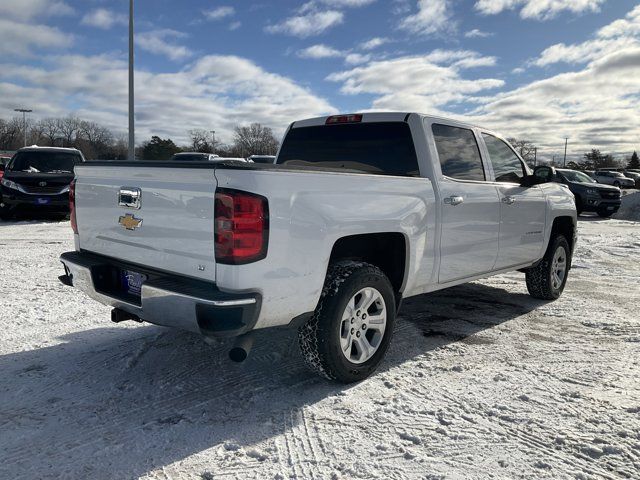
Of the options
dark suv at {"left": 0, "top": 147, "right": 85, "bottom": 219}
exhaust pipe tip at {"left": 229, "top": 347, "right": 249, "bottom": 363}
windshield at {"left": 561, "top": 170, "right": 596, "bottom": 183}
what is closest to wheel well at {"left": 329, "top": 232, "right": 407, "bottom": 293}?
exhaust pipe tip at {"left": 229, "top": 347, "right": 249, "bottom": 363}

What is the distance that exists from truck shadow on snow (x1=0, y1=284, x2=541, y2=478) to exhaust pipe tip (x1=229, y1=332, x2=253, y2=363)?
0.40 m

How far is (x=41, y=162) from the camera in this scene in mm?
13711

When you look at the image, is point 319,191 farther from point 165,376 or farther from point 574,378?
point 574,378

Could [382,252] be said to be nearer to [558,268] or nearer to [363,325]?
[363,325]

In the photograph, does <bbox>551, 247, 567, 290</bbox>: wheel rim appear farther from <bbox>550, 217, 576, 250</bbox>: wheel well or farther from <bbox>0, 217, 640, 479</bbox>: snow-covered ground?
<bbox>0, 217, 640, 479</bbox>: snow-covered ground

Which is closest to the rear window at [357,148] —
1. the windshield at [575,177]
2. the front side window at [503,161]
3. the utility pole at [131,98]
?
the front side window at [503,161]

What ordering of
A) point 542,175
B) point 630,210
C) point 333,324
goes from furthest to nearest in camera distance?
point 630,210
point 542,175
point 333,324

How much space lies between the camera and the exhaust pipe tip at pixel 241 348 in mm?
2968

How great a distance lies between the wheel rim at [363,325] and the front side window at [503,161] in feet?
6.99

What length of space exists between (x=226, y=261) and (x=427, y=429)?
1482 mm

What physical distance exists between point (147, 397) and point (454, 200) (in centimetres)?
271

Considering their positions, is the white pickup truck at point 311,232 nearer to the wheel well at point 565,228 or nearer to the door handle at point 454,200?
the door handle at point 454,200

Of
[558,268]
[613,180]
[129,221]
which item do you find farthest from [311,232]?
[613,180]

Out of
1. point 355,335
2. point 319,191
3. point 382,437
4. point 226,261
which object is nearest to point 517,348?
point 355,335
